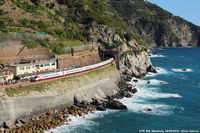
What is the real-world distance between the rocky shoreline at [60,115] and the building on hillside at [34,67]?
14.4 meters

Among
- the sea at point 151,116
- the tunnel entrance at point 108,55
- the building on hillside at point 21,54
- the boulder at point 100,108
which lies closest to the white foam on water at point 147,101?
the sea at point 151,116

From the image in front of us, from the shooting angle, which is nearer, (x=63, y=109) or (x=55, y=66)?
(x=63, y=109)

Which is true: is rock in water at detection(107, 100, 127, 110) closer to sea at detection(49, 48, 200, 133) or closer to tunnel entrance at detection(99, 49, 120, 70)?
sea at detection(49, 48, 200, 133)

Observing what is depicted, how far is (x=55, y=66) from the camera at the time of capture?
74.9 m

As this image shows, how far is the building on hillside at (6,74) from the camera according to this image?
5598cm

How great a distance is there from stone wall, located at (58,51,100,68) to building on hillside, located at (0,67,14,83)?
2017 cm

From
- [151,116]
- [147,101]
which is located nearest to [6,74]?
[151,116]

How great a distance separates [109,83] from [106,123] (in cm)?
2325

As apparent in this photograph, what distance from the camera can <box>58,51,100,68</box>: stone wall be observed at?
7906 cm

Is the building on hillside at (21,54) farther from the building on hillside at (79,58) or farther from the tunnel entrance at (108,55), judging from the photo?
the tunnel entrance at (108,55)

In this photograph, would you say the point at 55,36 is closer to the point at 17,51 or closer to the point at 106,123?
the point at 17,51

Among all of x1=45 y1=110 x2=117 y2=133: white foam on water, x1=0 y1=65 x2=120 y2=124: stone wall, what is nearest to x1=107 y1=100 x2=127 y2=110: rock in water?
x1=45 y1=110 x2=117 y2=133: white foam on water

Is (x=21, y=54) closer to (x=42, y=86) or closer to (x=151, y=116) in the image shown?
(x=42, y=86)

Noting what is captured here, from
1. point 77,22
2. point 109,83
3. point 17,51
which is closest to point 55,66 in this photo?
point 17,51
